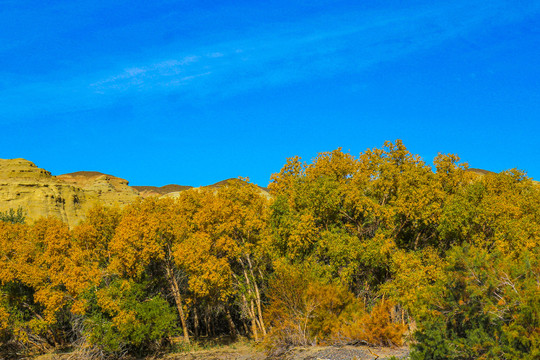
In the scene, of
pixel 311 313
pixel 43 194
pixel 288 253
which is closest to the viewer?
pixel 311 313

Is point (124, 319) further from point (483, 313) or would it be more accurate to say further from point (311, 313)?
point (483, 313)

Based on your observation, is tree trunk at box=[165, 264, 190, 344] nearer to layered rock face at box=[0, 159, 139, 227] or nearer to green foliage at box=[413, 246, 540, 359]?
green foliage at box=[413, 246, 540, 359]

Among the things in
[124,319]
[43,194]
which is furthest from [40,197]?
[124,319]

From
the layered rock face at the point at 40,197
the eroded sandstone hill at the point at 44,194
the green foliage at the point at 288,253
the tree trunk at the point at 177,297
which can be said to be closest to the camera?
the green foliage at the point at 288,253

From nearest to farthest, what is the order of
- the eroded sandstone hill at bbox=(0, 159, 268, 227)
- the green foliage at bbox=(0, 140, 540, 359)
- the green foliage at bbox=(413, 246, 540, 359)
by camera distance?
the green foliage at bbox=(413, 246, 540, 359)
the green foliage at bbox=(0, 140, 540, 359)
the eroded sandstone hill at bbox=(0, 159, 268, 227)

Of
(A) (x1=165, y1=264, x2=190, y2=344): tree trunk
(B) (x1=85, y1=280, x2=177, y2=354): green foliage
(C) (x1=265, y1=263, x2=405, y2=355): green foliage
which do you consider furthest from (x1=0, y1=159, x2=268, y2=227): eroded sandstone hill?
(C) (x1=265, y1=263, x2=405, y2=355): green foliage

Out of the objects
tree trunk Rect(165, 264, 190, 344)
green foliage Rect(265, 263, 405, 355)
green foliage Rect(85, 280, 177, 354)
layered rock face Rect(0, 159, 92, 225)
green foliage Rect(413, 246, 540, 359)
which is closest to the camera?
green foliage Rect(413, 246, 540, 359)

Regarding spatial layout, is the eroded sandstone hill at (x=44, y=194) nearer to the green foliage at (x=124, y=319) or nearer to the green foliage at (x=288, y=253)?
the green foliage at (x=288, y=253)

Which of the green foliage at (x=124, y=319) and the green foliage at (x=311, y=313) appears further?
the green foliage at (x=124, y=319)

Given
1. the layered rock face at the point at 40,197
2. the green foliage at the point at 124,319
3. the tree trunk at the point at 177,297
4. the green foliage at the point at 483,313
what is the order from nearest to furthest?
the green foliage at the point at 483,313 < the green foliage at the point at 124,319 < the tree trunk at the point at 177,297 < the layered rock face at the point at 40,197

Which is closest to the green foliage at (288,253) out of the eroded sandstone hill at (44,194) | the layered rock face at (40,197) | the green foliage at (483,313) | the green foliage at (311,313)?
the green foliage at (311,313)

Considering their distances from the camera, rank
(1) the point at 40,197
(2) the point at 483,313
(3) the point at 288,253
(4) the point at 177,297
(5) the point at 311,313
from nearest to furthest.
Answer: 1. (2) the point at 483,313
2. (5) the point at 311,313
3. (3) the point at 288,253
4. (4) the point at 177,297
5. (1) the point at 40,197

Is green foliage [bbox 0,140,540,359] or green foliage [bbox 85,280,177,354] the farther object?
green foliage [bbox 85,280,177,354]

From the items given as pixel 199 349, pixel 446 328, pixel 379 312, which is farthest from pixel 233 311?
pixel 446 328
